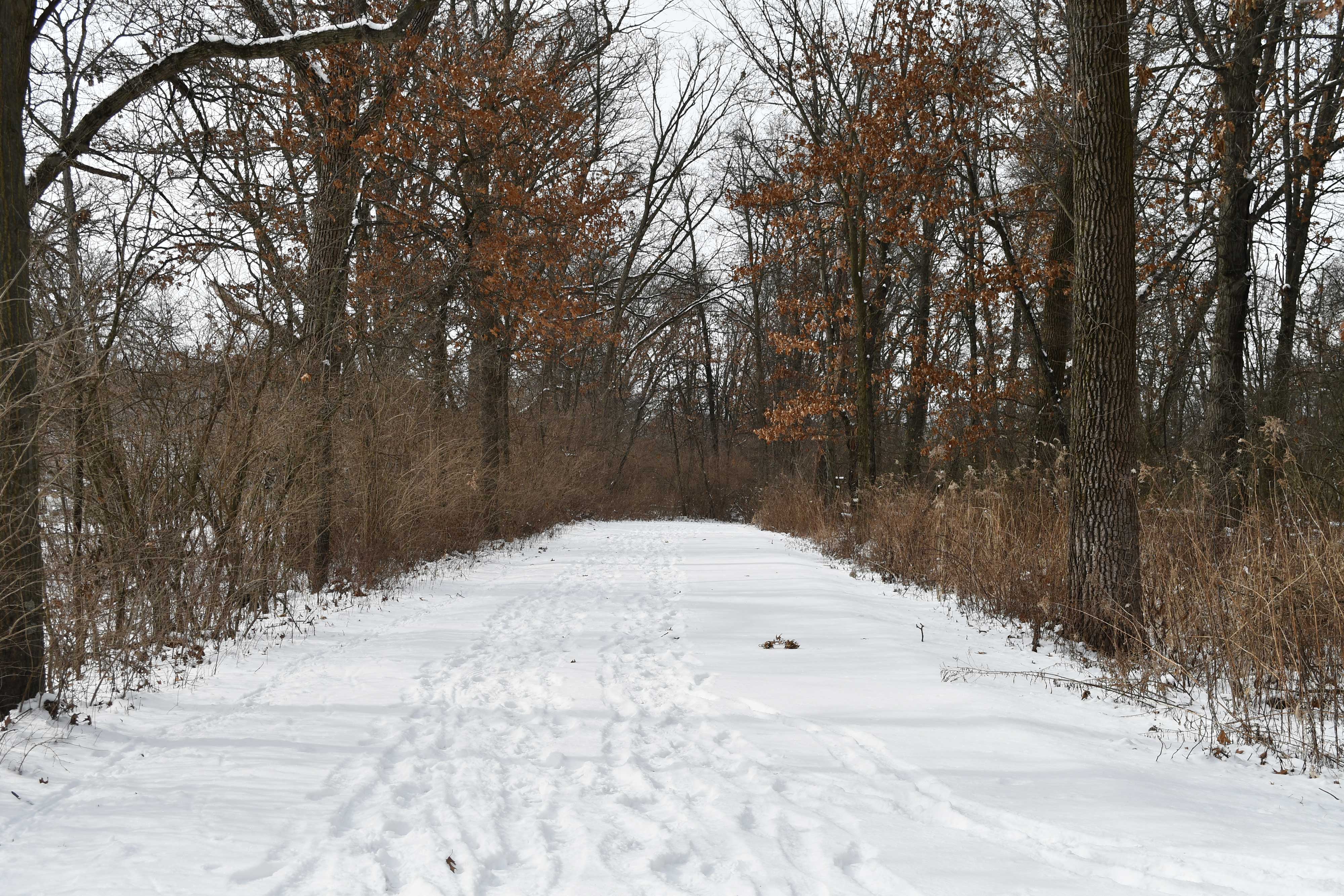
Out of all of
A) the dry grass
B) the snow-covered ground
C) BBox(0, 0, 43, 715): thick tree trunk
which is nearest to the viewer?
the snow-covered ground

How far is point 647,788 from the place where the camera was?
370 cm

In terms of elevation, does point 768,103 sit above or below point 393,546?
above

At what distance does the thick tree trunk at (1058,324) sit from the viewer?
1293 cm

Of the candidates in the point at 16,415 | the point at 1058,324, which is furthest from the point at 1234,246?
the point at 16,415

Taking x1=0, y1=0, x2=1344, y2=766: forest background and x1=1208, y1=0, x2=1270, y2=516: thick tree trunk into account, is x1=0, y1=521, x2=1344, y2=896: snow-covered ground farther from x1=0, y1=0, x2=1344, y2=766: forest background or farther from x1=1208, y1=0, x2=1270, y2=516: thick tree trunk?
x1=1208, y1=0, x2=1270, y2=516: thick tree trunk

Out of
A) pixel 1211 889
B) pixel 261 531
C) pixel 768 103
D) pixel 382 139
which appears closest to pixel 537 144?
pixel 768 103

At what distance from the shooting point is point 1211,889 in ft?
8.83

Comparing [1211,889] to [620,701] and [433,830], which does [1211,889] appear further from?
[620,701]

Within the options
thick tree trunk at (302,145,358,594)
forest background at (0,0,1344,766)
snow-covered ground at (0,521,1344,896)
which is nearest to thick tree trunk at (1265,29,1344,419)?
forest background at (0,0,1344,766)

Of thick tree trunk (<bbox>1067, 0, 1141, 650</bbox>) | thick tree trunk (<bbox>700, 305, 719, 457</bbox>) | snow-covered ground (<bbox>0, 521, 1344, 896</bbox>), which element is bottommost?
snow-covered ground (<bbox>0, 521, 1344, 896</bbox>)

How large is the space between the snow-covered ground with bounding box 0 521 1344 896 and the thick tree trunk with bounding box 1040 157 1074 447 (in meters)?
8.43

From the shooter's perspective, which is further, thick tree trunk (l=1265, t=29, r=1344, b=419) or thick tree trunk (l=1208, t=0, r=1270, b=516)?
thick tree trunk (l=1208, t=0, r=1270, b=516)

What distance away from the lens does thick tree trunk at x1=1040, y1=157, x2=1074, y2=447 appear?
1293 cm

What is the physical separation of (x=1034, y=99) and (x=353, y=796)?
1238cm
